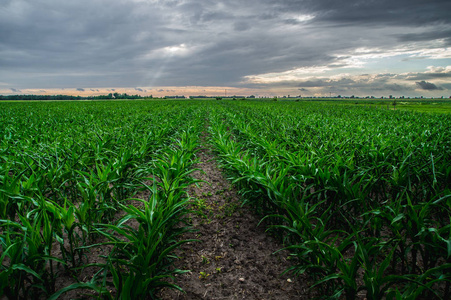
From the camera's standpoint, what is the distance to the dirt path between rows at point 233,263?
2.64 m

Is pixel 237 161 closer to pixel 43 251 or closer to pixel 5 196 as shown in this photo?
pixel 43 251

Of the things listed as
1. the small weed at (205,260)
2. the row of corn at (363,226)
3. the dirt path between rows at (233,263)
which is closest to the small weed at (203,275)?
the dirt path between rows at (233,263)

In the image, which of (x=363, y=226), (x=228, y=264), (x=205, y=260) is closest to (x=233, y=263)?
(x=228, y=264)

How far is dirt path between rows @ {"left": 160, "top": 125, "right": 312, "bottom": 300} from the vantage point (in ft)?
8.66

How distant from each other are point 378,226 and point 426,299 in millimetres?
792

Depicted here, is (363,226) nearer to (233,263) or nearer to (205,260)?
(233,263)

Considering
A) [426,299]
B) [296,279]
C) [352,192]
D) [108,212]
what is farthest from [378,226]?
[108,212]

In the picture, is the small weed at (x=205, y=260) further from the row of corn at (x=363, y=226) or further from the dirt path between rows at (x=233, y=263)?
the row of corn at (x=363, y=226)

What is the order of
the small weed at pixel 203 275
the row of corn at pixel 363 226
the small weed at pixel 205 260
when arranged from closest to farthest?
1. the row of corn at pixel 363 226
2. the small weed at pixel 203 275
3. the small weed at pixel 205 260

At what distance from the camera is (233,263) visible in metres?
3.13

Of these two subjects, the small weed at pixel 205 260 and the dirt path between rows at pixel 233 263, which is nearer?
the dirt path between rows at pixel 233 263

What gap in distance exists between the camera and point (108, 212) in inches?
154

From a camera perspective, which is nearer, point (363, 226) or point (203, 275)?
point (363, 226)

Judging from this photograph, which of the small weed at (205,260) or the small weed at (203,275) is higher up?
the small weed at (205,260)
